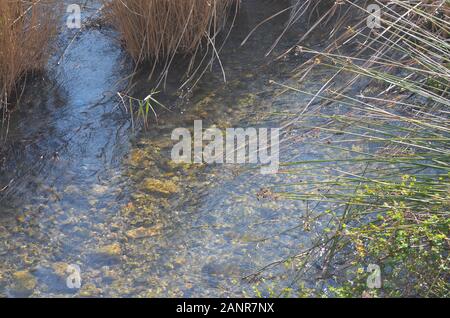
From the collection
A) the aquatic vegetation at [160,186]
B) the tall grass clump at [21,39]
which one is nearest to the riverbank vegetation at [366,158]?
the tall grass clump at [21,39]

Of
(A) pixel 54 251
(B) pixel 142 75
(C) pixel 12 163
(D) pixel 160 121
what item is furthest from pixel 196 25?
(A) pixel 54 251

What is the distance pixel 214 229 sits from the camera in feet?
9.73

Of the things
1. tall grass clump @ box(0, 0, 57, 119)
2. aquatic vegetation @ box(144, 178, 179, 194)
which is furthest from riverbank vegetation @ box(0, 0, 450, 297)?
aquatic vegetation @ box(144, 178, 179, 194)

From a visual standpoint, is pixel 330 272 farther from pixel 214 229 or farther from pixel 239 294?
pixel 214 229

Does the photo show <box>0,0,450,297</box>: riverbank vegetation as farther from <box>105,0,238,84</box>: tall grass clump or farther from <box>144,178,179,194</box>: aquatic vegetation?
<box>144,178,179,194</box>: aquatic vegetation

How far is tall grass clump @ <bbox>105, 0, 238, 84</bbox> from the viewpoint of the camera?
386 centimetres

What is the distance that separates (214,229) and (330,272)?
493 millimetres

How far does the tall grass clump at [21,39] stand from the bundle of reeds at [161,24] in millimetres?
341

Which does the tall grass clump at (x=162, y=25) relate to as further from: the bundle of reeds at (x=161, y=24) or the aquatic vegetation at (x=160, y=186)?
the aquatic vegetation at (x=160, y=186)

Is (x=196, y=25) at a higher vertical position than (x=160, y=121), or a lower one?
higher

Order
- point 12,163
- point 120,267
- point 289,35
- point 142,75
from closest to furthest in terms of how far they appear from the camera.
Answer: point 120,267 < point 12,163 < point 142,75 < point 289,35

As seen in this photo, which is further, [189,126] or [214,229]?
[189,126]

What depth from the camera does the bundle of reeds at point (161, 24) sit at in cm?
386

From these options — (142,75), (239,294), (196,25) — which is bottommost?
(239,294)
